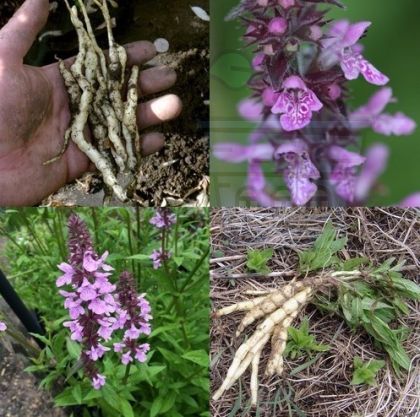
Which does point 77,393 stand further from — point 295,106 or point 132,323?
point 295,106

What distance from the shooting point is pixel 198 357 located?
5.92 ft

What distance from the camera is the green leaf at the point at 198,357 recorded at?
5.90 ft

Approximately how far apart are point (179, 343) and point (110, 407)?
0.23 metres

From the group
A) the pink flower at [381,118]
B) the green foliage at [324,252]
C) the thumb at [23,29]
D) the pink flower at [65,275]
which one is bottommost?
the green foliage at [324,252]

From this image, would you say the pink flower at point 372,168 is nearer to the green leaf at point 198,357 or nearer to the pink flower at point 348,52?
the pink flower at point 348,52

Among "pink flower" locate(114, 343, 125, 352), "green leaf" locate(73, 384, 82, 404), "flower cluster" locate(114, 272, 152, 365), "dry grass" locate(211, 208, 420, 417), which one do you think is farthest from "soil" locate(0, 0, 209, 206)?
"green leaf" locate(73, 384, 82, 404)

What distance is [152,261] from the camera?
189 centimetres

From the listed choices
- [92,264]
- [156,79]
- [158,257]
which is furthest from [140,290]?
[156,79]

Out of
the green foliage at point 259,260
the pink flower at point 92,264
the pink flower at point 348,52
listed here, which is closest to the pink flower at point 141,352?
the pink flower at point 92,264

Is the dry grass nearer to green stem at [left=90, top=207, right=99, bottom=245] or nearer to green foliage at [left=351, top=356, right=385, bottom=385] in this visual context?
green foliage at [left=351, top=356, right=385, bottom=385]

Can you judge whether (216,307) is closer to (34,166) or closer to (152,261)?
(152,261)

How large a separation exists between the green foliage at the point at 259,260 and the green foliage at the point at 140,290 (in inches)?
4.7

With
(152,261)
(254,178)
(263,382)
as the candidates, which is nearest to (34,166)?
(152,261)

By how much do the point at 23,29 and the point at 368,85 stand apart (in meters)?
0.82
